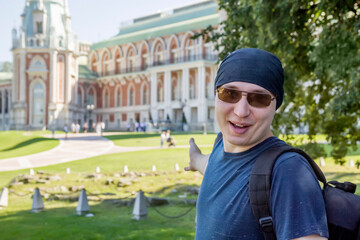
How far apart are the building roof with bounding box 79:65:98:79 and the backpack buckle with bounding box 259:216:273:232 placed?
2361 inches

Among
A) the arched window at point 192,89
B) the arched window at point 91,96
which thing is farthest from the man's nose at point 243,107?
the arched window at point 91,96

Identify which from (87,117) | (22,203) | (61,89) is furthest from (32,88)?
(22,203)

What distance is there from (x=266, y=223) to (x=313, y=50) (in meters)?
6.95

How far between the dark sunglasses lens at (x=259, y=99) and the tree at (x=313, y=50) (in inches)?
210

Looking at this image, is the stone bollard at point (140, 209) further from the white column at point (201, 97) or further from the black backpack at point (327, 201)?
the white column at point (201, 97)

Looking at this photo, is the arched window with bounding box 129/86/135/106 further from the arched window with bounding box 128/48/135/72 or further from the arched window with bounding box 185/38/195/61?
the arched window with bounding box 185/38/195/61

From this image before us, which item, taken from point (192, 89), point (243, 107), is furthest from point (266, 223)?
point (192, 89)

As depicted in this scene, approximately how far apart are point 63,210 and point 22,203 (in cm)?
209

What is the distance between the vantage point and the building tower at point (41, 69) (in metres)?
48.4

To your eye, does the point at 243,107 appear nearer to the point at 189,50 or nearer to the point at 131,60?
the point at 189,50

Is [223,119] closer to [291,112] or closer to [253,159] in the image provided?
[253,159]

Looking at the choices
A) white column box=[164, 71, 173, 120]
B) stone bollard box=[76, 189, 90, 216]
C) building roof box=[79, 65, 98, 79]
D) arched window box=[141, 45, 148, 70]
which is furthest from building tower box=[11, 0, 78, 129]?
stone bollard box=[76, 189, 90, 216]

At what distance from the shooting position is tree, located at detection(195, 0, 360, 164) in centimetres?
672

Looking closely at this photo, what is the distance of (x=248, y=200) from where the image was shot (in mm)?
1499
